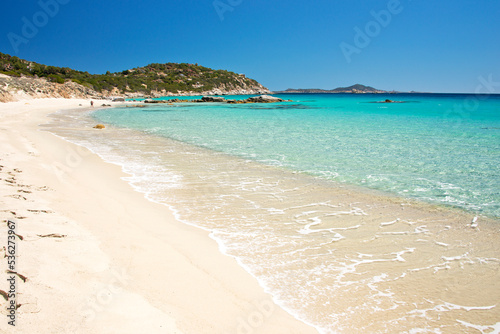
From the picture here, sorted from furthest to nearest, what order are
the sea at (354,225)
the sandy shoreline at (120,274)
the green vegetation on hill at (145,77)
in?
the green vegetation on hill at (145,77), the sea at (354,225), the sandy shoreline at (120,274)

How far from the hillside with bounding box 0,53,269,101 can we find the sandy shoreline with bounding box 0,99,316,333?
2599 inches

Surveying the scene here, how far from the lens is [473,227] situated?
5895 mm

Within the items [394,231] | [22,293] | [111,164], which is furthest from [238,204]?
[111,164]

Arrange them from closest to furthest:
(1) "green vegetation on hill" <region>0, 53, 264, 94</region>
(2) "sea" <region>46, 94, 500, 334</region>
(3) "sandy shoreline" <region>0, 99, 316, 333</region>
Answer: (3) "sandy shoreline" <region>0, 99, 316, 333</region>, (2) "sea" <region>46, 94, 500, 334</region>, (1) "green vegetation on hill" <region>0, 53, 264, 94</region>

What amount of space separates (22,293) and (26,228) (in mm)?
1735

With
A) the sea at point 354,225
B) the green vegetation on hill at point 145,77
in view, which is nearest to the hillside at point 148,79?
the green vegetation on hill at point 145,77

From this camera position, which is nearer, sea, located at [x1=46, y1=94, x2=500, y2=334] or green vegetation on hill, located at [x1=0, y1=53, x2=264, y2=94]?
sea, located at [x1=46, y1=94, x2=500, y2=334]

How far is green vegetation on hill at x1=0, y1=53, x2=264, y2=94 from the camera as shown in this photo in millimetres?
71938

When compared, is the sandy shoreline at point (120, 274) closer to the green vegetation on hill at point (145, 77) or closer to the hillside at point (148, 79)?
the hillside at point (148, 79)

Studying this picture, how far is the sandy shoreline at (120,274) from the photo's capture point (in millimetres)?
2959

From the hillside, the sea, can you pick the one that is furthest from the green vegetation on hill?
the sea

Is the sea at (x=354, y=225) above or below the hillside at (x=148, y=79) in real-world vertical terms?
below

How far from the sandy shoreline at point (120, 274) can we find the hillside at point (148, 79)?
66019mm

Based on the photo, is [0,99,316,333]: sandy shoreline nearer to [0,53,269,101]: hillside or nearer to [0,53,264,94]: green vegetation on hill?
[0,53,269,101]: hillside
